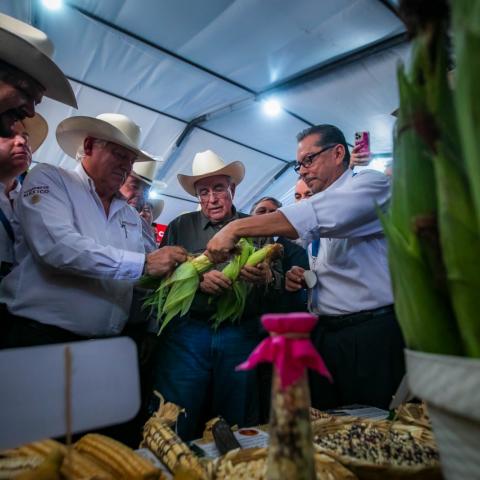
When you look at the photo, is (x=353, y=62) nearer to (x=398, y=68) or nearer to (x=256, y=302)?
(x=256, y=302)

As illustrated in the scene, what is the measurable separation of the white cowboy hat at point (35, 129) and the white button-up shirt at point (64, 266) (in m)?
0.79

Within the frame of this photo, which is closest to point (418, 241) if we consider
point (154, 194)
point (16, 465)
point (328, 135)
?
point (16, 465)

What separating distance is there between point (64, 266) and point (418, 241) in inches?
63.7

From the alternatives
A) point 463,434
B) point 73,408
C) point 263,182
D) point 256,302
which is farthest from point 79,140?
point 263,182

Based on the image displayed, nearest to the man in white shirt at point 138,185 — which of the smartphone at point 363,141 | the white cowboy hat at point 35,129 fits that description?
the white cowboy hat at point 35,129

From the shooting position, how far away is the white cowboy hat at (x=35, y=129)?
8.45 feet

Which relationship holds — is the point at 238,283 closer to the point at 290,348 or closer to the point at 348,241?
the point at 348,241

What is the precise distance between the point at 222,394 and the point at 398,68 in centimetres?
214

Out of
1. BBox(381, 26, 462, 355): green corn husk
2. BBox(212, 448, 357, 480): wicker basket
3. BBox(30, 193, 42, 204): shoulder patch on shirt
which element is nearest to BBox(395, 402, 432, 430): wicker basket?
BBox(212, 448, 357, 480): wicker basket

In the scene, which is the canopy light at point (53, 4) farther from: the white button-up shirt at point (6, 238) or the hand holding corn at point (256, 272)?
the hand holding corn at point (256, 272)

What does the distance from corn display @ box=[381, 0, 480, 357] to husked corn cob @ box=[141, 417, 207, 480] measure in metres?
0.53

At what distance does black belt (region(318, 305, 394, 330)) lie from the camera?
6.11 ft

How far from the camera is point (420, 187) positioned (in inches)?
22.9

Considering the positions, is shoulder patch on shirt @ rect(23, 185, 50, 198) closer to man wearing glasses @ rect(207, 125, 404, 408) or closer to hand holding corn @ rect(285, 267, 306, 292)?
man wearing glasses @ rect(207, 125, 404, 408)
